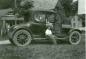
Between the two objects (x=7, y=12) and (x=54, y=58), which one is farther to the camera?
(x=54, y=58)

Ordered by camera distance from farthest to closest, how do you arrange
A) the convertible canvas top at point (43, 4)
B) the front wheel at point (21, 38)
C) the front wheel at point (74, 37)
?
the front wheel at point (74, 37)
the convertible canvas top at point (43, 4)
the front wheel at point (21, 38)

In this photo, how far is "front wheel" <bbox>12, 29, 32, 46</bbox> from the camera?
2.59 metres

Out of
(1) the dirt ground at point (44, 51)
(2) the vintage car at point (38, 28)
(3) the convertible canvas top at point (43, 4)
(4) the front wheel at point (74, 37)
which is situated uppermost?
(3) the convertible canvas top at point (43, 4)

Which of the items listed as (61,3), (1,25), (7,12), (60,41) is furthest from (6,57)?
(61,3)

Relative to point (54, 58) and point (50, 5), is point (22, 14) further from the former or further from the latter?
point (54, 58)

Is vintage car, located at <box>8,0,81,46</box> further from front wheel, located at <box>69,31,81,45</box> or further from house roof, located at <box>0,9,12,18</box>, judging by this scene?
house roof, located at <box>0,9,12,18</box>

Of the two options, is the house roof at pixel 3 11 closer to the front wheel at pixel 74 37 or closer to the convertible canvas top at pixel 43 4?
the convertible canvas top at pixel 43 4

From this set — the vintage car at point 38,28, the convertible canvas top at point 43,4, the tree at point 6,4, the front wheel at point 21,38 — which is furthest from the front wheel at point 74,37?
the tree at point 6,4

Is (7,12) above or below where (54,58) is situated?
above

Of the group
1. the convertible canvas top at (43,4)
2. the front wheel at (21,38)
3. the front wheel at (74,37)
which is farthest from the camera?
the front wheel at (74,37)

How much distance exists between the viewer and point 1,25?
8.50 feet

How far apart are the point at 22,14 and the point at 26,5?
5.6 inches

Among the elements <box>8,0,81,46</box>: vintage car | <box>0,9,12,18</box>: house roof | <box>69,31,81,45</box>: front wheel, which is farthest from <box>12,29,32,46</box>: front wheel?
<box>69,31,81,45</box>: front wheel

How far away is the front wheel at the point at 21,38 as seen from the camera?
8.50ft
